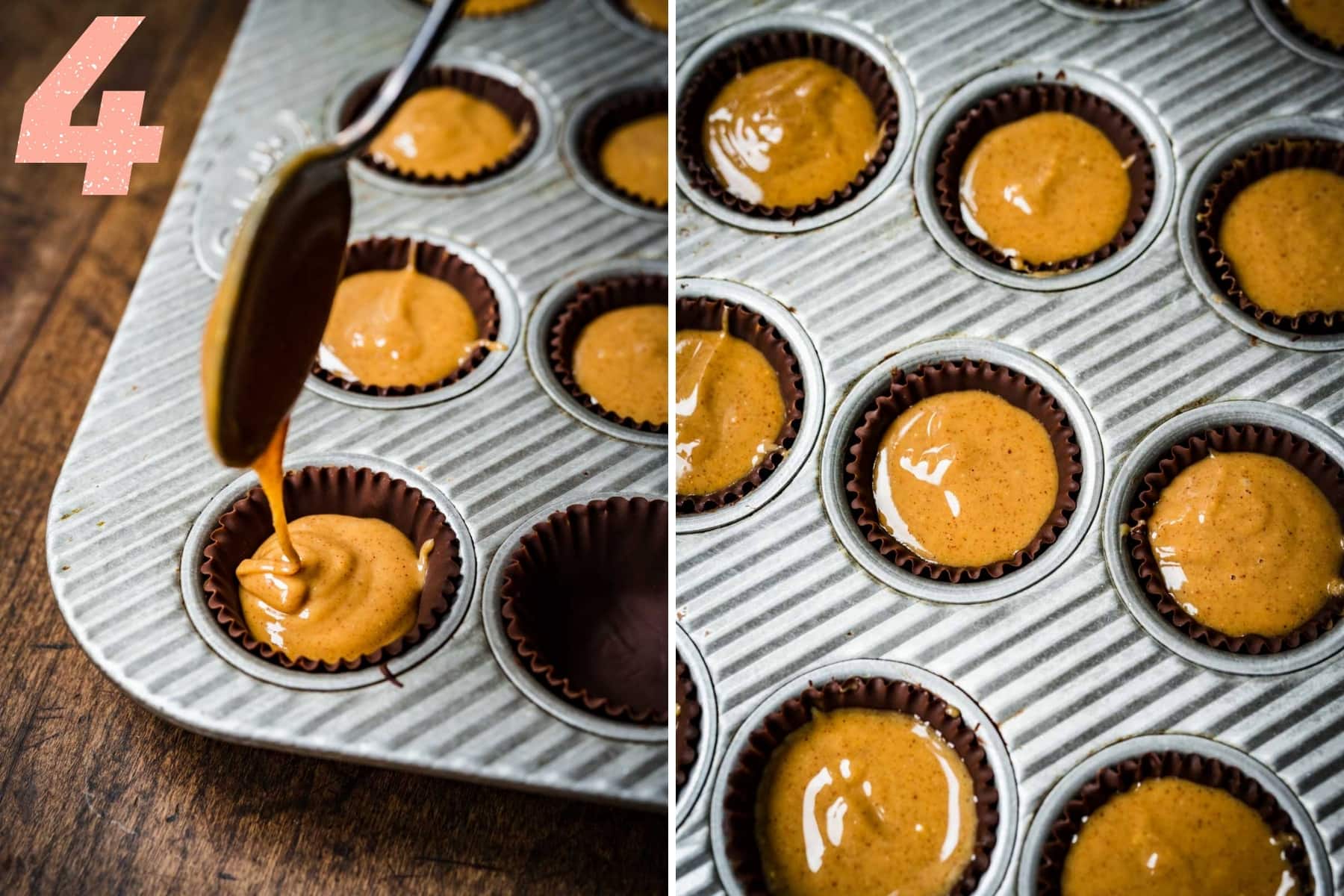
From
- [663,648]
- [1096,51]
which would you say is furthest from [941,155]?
[663,648]

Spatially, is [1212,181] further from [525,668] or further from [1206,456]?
[525,668]

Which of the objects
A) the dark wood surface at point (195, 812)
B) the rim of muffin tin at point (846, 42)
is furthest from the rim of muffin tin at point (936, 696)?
the rim of muffin tin at point (846, 42)

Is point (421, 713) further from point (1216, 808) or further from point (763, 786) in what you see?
point (1216, 808)

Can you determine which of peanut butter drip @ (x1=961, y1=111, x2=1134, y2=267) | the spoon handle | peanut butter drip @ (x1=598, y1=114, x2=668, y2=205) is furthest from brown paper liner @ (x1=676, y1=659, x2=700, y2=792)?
peanut butter drip @ (x1=598, y1=114, x2=668, y2=205)

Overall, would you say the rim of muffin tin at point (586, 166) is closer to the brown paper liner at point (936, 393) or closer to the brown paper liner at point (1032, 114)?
the brown paper liner at point (1032, 114)

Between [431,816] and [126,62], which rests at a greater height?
[126,62]

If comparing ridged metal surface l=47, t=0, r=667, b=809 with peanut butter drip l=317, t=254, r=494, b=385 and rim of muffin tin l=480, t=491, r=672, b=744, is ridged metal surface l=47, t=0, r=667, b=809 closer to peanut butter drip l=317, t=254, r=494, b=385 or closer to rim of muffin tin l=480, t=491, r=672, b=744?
rim of muffin tin l=480, t=491, r=672, b=744

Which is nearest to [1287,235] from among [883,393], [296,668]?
[883,393]
